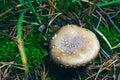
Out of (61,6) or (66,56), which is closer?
(66,56)

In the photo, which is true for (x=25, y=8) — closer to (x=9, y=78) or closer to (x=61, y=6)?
(x=61, y=6)

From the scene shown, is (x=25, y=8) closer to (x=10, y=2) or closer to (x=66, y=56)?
(x=10, y=2)

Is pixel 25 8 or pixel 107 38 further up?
pixel 25 8

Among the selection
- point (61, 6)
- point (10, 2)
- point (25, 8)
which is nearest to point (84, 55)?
point (61, 6)

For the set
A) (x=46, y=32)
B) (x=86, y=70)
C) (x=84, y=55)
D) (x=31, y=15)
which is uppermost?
(x=31, y=15)

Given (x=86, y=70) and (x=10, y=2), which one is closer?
(x=86, y=70)

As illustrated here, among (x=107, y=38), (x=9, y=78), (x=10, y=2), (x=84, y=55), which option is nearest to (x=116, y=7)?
→ (x=107, y=38)
